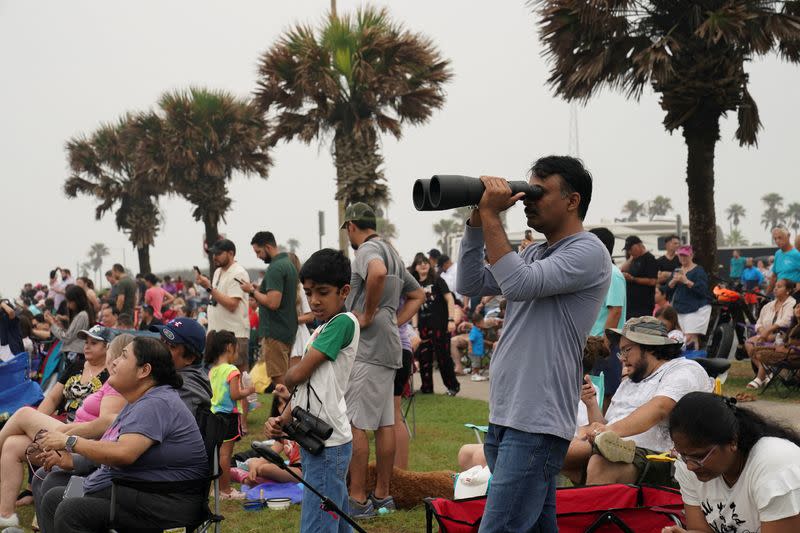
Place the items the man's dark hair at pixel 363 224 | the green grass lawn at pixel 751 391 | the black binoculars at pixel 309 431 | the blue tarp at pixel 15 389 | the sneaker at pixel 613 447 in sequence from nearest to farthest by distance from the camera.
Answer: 1. the black binoculars at pixel 309 431
2. the sneaker at pixel 613 447
3. the man's dark hair at pixel 363 224
4. the blue tarp at pixel 15 389
5. the green grass lawn at pixel 751 391

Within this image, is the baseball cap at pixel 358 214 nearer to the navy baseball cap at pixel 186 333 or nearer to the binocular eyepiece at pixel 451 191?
the navy baseball cap at pixel 186 333

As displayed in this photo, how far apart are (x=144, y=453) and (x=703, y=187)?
11449 mm

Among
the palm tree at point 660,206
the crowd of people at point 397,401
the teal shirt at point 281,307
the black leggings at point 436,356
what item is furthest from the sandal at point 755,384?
the palm tree at point 660,206

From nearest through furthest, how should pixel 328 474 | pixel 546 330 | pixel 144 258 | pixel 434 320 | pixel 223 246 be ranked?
pixel 546 330 < pixel 328 474 < pixel 223 246 < pixel 434 320 < pixel 144 258

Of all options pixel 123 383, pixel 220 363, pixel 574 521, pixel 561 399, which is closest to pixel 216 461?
pixel 123 383

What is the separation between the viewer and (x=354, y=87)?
19.2 meters

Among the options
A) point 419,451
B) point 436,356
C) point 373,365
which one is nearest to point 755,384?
point 436,356

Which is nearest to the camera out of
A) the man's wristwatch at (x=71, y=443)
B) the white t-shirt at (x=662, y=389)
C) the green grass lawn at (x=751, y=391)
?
A: the man's wristwatch at (x=71, y=443)

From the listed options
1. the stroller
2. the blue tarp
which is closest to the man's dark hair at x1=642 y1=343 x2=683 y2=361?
the stroller

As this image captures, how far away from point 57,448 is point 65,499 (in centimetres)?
30

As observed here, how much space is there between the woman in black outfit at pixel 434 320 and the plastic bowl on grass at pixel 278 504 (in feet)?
18.2

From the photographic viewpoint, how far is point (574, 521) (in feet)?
14.2

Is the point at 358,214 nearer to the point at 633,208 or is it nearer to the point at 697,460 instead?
the point at 697,460

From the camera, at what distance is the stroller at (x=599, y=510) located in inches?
162
